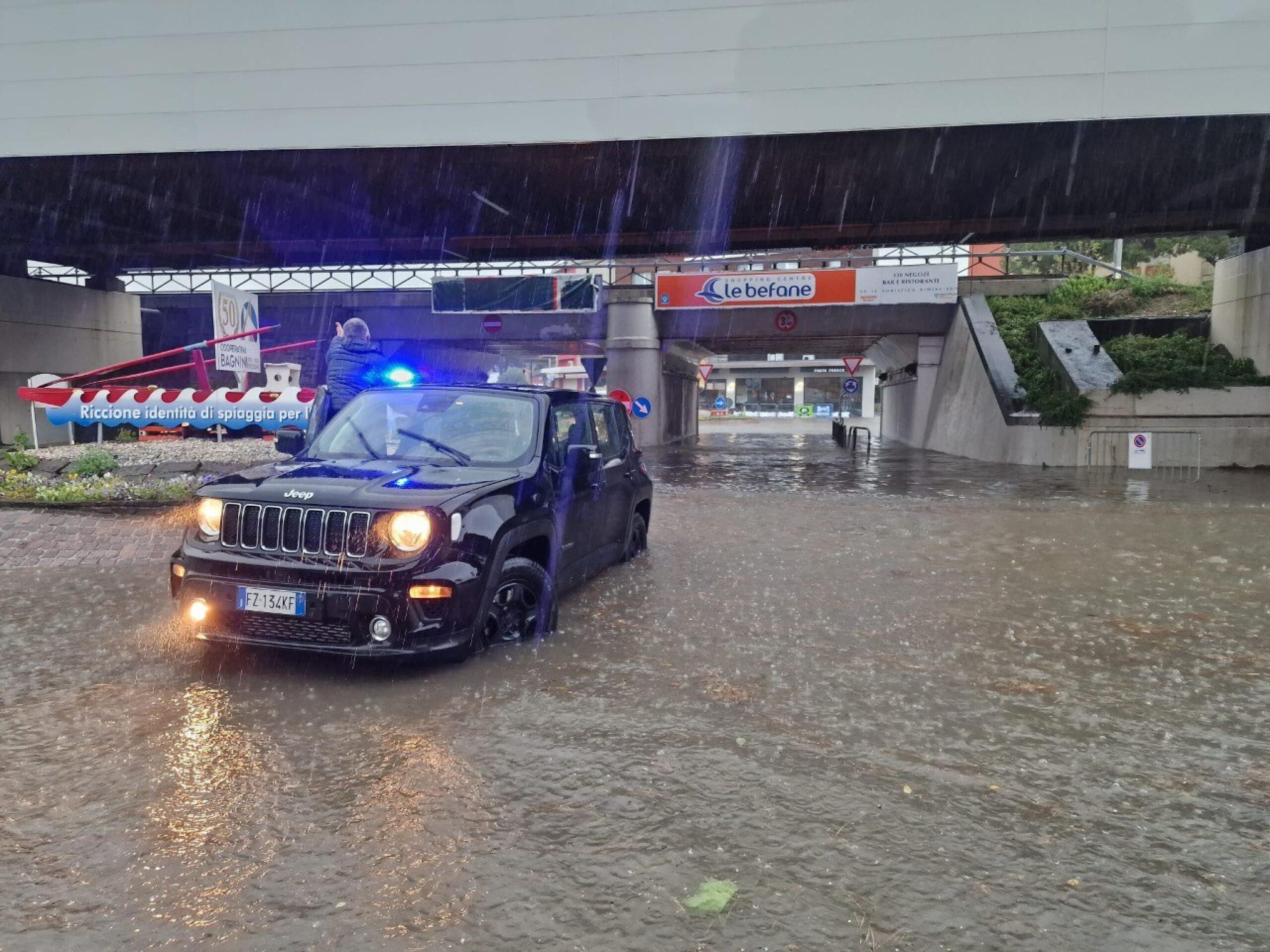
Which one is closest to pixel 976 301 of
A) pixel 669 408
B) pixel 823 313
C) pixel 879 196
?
pixel 823 313

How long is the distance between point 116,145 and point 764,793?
14372mm

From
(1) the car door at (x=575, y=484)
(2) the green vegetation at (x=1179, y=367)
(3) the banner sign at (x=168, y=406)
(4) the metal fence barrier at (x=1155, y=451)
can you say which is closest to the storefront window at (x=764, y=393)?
(2) the green vegetation at (x=1179, y=367)

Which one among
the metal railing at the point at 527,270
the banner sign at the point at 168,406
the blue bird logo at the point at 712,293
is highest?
the metal railing at the point at 527,270

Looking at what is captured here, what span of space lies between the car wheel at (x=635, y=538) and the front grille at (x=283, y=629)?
3581mm

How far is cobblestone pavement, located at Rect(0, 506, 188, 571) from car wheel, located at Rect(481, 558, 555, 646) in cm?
437

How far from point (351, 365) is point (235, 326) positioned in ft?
18.6

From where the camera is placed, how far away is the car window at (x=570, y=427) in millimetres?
6301

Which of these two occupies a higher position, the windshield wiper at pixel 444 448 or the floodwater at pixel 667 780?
the windshield wiper at pixel 444 448

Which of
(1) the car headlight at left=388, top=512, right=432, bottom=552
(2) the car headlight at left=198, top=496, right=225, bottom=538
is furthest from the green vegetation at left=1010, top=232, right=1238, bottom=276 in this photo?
(2) the car headlight at left=198, top=496, right=225, bottom=538

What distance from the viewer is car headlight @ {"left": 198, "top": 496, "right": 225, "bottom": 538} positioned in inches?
197

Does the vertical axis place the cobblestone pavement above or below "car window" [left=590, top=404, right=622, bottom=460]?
below

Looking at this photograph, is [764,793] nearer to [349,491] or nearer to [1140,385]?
[349,491]

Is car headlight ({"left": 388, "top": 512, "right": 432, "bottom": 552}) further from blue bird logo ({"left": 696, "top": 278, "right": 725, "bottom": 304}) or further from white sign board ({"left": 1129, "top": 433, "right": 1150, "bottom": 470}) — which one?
blue bird logo ({"left": 696, "top": 278, "right": 725, "bottom": 304})

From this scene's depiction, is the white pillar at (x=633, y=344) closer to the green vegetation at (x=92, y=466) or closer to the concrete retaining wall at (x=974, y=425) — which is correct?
the concrete retaining wall at (x=974, y=425)
